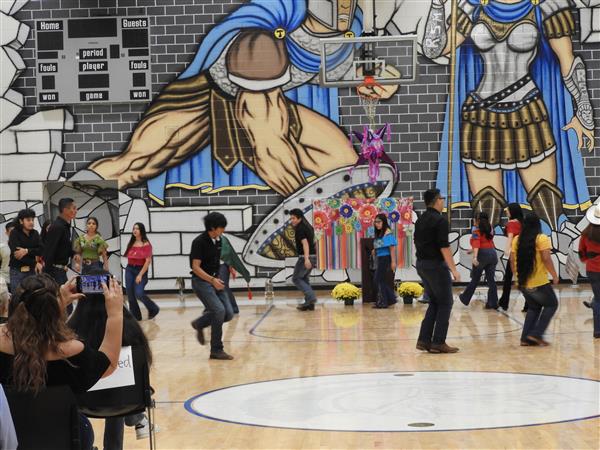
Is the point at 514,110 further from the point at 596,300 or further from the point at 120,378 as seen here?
the point at 120,378

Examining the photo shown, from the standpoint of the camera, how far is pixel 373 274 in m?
19.3

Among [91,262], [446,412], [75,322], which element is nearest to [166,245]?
[91,262]

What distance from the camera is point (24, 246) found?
14.1 m

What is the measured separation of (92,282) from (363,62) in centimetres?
1377

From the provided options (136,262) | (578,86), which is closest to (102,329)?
(136,262)

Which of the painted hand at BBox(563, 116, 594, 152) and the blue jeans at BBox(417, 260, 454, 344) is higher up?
the painted hand at BBox(563, 116, 594, 152)

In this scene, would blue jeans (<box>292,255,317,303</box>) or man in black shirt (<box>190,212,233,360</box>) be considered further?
blue jeans (<box>292,255,317,303</box>)

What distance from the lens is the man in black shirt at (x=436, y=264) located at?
11.8 meters

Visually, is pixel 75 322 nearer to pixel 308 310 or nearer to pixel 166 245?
pixel 308 310

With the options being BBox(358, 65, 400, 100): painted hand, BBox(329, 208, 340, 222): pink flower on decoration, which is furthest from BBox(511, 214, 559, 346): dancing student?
BBox(329, 208, 340, 222): pink flower on decoration

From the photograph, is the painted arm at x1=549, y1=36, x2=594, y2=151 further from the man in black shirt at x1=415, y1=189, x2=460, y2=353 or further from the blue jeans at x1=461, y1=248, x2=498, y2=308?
the man in black shirt at x1=415, y1=189, x2=460, y2=353

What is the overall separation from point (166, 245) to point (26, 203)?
3.19 metres

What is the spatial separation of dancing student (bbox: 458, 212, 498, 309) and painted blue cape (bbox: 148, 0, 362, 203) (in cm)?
570

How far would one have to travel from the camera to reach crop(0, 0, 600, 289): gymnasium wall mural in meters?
22.4
